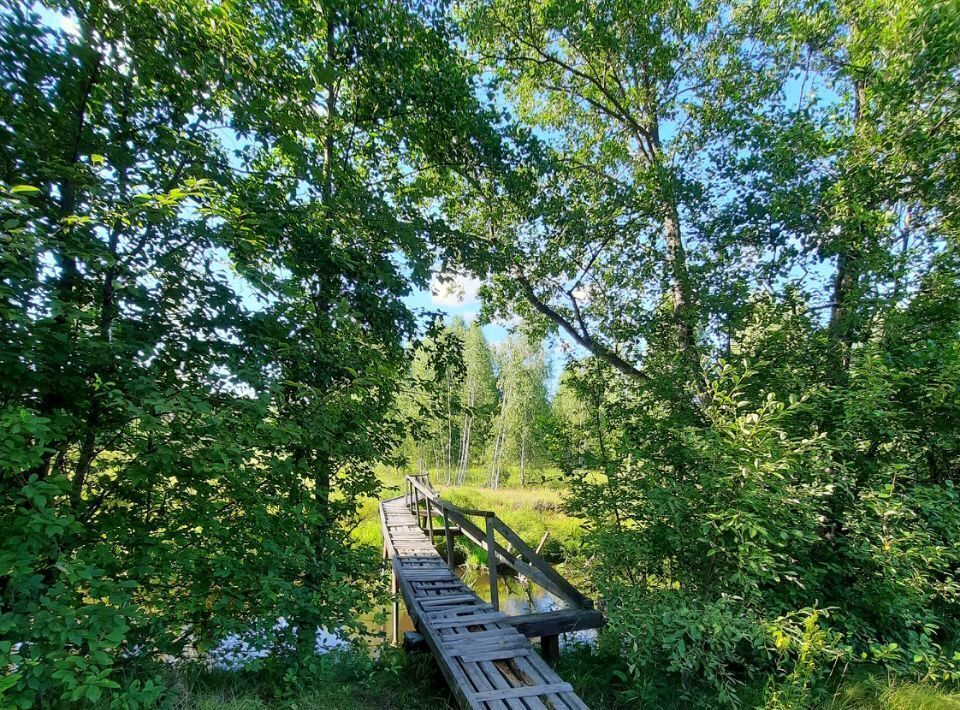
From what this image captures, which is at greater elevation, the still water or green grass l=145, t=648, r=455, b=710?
green grass l=145, t=648, r=455, b=710

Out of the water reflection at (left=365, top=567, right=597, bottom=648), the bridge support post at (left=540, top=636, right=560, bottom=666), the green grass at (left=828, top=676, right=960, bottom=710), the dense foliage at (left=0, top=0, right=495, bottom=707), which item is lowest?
the water reflection at (left=365, top=567, right=597, bottom=648)

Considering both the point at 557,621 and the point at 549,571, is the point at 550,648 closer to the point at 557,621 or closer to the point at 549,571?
the point at 557,621

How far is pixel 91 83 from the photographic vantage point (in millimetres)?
2773

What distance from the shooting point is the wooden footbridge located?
3.51 meters

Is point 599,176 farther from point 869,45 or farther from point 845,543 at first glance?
point 845,543

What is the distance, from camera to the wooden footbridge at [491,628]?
138 inches

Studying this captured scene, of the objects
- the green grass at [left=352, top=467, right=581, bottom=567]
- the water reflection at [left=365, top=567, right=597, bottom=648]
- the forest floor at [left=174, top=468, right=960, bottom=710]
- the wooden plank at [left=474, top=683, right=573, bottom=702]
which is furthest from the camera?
the green grass at [left=352, top=467, right=581, bottom=567]

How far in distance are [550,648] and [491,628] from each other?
88 centimetres

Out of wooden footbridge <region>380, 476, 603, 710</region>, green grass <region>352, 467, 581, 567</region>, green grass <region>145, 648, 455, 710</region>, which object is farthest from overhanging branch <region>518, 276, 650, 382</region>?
green grass <region>352, 467, 581, 567</region>

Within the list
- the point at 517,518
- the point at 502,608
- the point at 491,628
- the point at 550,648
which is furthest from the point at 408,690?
the point at 517,518

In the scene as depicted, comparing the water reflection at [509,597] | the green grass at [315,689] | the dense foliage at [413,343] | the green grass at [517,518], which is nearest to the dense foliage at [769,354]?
the dense foliage at [413,343]

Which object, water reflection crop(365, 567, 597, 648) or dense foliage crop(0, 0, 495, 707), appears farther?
water reflection crop(365, 567, 597, 648)

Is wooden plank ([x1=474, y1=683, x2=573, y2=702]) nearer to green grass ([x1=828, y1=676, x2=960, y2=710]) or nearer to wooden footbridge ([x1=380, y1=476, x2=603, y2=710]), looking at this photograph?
wooden footbridge ([x1=380, y1=476, x2=603, y2=710])

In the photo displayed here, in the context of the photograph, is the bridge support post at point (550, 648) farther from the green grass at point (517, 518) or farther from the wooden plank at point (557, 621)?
the green grass at point (517, 518)
